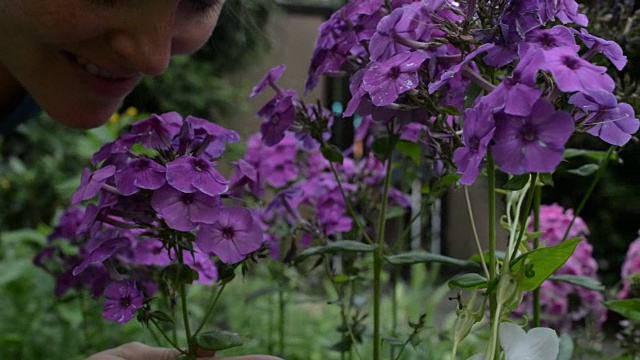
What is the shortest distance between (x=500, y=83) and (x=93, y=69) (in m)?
0.82

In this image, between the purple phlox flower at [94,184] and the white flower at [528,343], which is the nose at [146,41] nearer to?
the purple phlox flower at [94,184]

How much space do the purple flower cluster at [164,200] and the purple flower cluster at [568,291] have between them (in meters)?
1.02

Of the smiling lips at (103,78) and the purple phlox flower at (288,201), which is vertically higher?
the smiling lips at (103,78)

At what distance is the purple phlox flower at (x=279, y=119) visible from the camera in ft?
3.95

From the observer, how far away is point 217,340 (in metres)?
1.04

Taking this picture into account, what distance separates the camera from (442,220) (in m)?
3.14

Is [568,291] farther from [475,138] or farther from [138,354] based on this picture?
[475,138]

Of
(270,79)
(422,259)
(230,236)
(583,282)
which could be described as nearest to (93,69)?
(270,79)

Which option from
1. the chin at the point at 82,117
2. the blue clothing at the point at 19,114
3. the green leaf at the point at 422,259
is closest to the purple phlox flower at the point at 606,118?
the green leaf at the point at 422,259

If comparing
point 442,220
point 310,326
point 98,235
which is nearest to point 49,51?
point 98,235

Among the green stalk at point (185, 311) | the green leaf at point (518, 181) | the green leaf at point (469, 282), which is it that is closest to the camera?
the green leaf at point (518, 181)

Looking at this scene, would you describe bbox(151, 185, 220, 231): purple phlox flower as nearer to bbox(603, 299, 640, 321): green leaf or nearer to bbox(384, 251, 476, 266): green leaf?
bbox(384, 251, 476, 266): green leaf

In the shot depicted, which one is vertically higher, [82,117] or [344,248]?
[344,248]

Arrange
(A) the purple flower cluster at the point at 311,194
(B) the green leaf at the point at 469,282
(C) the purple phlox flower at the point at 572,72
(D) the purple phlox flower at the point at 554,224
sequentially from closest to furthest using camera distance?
(C) the purple phlox flower at the point at 572,72 → (B) the green leaf at the point at 469,282 → (A) the purple flower cluster at the point at 311,194 → (D) the purple phlox flower at the point at 554,224
